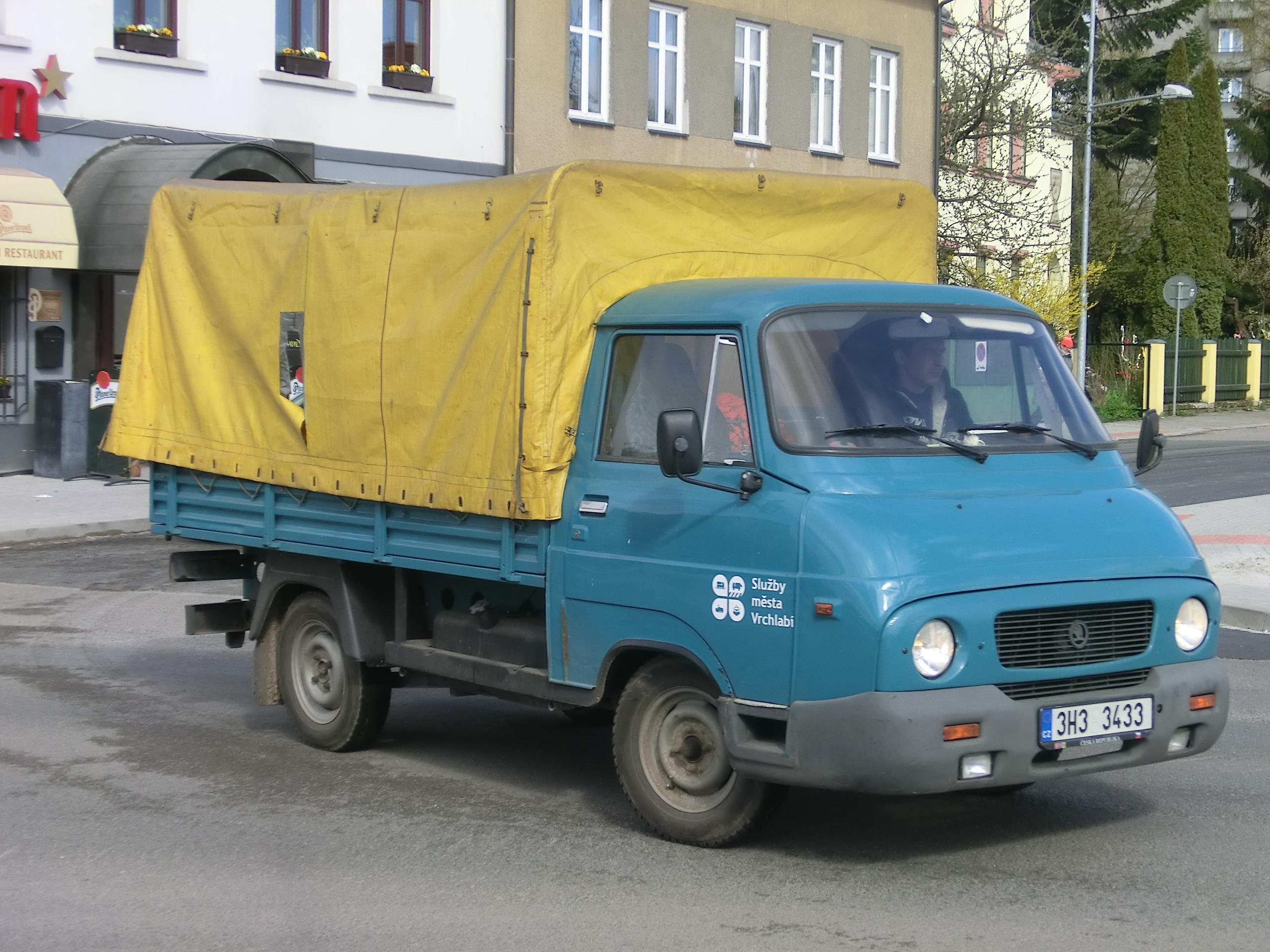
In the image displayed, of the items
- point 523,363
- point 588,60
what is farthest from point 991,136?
point 523,363

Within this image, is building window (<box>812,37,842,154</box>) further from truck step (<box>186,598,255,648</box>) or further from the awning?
truck step (<box>186,598,255,648</box>)

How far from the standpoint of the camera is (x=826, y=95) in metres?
33.4

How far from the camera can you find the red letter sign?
21312mm

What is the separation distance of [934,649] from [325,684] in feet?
12.2

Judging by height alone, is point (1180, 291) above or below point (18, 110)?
below

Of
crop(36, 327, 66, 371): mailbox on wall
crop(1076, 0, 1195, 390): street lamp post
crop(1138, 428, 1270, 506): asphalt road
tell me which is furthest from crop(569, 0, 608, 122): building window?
crop(1076, 0, 1195, 390): street lamp post

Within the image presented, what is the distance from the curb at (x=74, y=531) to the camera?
17203 mm

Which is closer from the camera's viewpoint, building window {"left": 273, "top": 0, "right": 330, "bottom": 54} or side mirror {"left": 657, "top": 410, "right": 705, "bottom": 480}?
side mirror {"left": 657, "top": 410, "right": 705, "bottom": 480}

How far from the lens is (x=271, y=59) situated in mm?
24344

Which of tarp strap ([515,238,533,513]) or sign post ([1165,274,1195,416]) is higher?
sign post ([1165,274,1195,416])

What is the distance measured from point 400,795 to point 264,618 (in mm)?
1718

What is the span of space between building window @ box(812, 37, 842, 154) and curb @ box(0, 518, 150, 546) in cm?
1859

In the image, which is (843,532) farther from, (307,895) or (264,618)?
(264,618)

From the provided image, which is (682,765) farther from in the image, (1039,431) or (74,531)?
(74,531)
